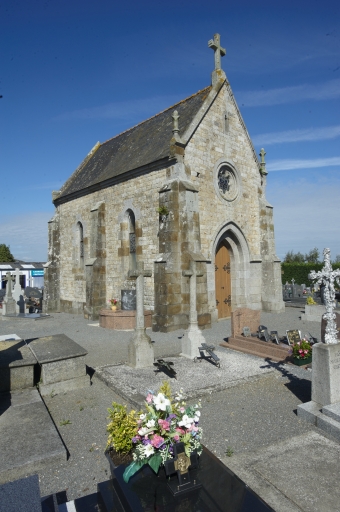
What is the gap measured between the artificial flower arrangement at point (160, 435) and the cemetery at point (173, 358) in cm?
1

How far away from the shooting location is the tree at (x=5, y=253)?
188ft

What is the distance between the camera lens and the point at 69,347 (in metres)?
7.19

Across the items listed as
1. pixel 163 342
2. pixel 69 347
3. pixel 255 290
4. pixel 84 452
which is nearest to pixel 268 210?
pixel 255 290

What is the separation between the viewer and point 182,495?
2.86 m

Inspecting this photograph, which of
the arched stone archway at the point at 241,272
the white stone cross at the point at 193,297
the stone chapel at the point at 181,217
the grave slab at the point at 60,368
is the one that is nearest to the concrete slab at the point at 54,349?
the grave slab at the point at 60,368

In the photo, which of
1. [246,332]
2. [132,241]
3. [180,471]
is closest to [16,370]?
A: [180,471]

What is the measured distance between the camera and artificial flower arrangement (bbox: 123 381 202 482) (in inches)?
118

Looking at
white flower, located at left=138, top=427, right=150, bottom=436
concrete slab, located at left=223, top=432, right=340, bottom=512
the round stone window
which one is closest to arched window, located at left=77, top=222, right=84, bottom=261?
the round stone window

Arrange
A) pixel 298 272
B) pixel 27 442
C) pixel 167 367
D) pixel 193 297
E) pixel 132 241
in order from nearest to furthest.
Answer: pixel 27 442 < pixel 167 367 < pixel 193 297 < pixel 132 241 < pixel 298 272

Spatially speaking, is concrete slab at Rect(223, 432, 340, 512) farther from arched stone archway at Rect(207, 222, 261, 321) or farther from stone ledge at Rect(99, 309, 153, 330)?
arched stone archway at Rect(207, 222, 261, 321)

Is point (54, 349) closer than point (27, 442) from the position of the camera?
No

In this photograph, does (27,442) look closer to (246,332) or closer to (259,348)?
(259,348)

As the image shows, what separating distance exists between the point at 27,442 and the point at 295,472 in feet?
10.4

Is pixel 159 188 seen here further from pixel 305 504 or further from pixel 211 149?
pixel 305 504
